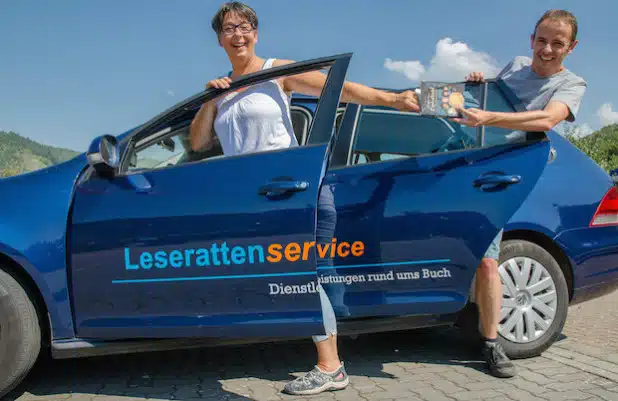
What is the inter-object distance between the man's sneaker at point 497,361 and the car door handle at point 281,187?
149 cm

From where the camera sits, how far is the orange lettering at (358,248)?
3.12 m

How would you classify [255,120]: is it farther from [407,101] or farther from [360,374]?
[360,374]

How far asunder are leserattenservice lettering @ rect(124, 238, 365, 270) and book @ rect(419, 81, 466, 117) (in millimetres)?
862

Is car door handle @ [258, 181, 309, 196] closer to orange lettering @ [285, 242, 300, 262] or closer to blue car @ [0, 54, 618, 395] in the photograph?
blue car @ [0, 54, 618, 395]

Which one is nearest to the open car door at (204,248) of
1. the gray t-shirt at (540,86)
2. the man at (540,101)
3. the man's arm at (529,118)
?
the man's arm at (529,118)

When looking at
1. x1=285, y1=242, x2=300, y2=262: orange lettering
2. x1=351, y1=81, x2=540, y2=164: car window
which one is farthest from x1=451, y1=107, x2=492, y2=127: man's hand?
x1=285, y1=242, x2=300, y2=262: orange lettering

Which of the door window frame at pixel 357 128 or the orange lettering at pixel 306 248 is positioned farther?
the door window frame at pixel 357 128

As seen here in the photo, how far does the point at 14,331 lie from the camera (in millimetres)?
2848

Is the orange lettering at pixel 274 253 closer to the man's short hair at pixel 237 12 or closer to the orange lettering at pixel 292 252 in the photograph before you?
the orange lettering at pixel 292 252

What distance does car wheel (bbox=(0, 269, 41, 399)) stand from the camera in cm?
284

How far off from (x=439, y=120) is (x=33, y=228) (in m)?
2.34

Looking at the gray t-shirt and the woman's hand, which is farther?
the gray t-shirt

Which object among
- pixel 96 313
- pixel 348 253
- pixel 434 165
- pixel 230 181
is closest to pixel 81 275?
pixel 96 313

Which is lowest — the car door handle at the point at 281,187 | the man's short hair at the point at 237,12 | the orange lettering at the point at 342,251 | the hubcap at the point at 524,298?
the hubcap at the point at 524,298
